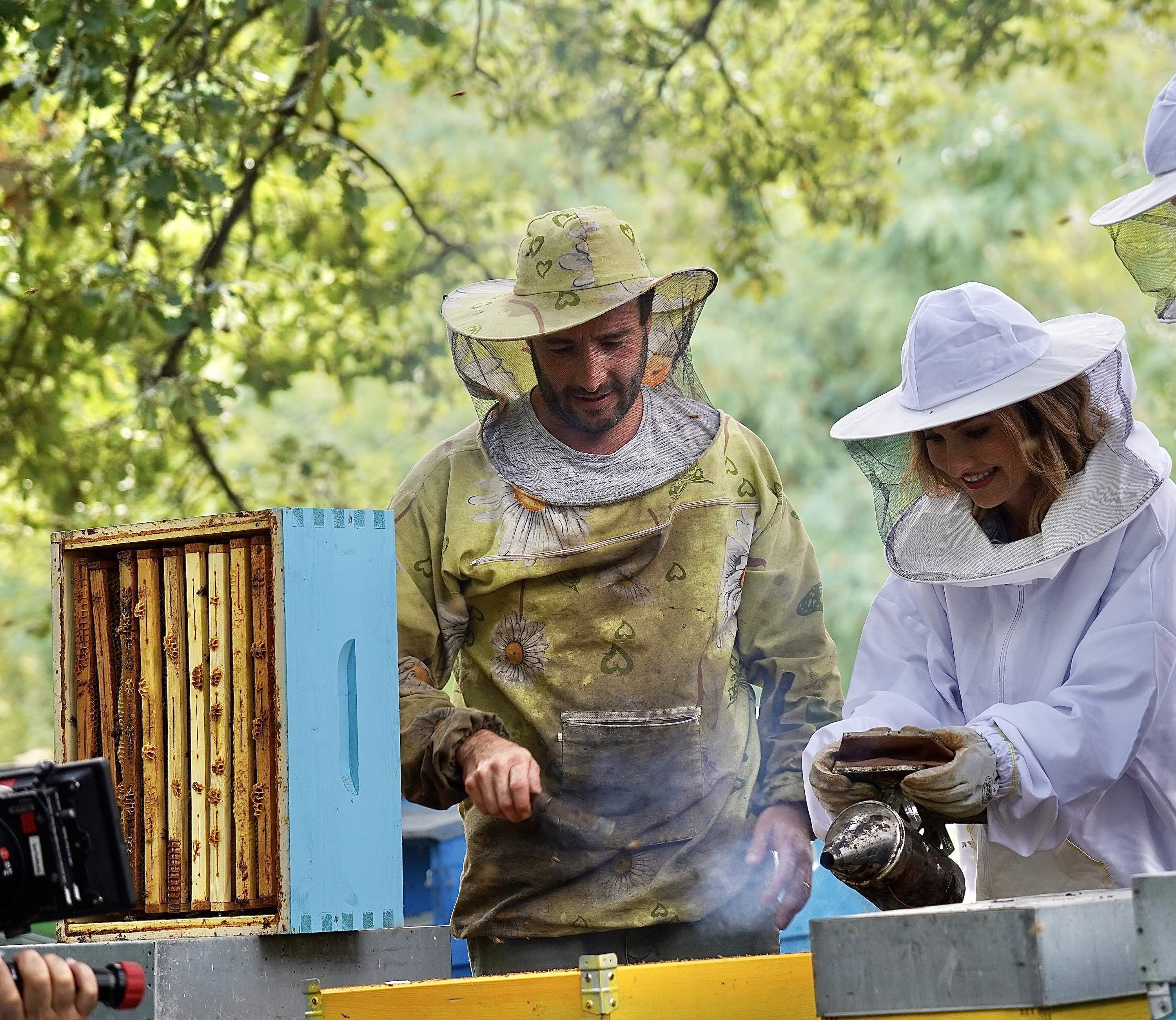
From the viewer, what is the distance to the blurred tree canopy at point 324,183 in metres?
4.55

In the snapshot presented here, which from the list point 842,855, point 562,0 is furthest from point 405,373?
point 842,855

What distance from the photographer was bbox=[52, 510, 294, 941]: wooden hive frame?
84.6 inches

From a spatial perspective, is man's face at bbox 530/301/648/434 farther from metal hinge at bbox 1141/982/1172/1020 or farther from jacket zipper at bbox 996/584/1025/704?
metal hinge at bbox 1141/982/1172/1020

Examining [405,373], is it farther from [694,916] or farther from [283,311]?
[694,916]

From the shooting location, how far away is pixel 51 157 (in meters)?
5.88

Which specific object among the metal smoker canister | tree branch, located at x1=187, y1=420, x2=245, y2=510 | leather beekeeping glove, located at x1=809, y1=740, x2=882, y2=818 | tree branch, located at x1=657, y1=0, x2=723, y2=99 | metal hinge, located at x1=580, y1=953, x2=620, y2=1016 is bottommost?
metal hinge, located at x1=580, y1=953, x2=620, y2=1016

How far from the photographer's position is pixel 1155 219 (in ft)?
7.89

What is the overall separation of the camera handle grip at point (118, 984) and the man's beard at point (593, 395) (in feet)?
4.26

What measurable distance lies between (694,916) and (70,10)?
312cm

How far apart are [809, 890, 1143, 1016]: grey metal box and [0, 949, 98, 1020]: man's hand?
86 centimetres

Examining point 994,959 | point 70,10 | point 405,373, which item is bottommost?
point 994,959

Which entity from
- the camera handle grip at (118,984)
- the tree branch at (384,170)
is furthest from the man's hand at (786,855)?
the tree branch at (384,170)

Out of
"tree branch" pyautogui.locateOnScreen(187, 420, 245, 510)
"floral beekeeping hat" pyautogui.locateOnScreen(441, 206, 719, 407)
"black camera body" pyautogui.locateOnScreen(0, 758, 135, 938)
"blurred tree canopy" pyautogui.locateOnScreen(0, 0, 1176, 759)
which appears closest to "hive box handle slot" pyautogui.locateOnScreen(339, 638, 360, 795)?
"black camera body" pyautogui.locateOnScreen(0, 758, 135, 938)

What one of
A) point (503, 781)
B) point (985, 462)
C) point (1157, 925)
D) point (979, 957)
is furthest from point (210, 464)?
point (1157, 925)
